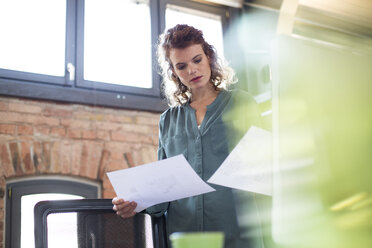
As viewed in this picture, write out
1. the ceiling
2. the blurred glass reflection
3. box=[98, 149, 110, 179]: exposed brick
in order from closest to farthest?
the blurred glass reflection → box=[98, 149, 110, 179]: exposed brick → the ceiling

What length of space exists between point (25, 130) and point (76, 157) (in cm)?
35

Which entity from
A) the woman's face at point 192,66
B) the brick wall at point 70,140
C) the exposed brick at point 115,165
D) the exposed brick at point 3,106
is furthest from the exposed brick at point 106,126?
the woman's face at point 192,66

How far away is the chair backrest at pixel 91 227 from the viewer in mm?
1122

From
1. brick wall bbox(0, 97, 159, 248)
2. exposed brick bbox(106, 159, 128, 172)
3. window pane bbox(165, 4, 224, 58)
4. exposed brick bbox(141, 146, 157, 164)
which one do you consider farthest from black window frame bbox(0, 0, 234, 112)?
exposed brick bbox(106, 159, 128, 172)

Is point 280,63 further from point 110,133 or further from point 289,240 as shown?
point 110,133

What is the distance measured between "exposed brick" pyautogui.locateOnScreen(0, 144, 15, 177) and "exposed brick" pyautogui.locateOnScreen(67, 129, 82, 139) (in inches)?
15.1

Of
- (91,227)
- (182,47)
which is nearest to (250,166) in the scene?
(91,227)

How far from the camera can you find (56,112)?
2.81 meters

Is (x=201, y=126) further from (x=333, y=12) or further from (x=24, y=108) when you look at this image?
(x=333, y=12)

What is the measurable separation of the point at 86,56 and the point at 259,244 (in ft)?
7.52

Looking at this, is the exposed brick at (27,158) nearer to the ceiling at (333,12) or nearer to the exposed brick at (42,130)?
the exposed brick at (42,130)

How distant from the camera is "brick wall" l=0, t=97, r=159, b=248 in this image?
2.62m

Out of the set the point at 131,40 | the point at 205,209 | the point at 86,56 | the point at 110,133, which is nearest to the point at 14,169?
the point at 110,133

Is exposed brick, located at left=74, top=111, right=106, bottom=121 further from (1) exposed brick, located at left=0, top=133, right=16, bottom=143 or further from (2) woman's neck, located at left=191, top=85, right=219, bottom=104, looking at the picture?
(2) woman's neck, located at left=191, top=85, right=219, bottom=104
